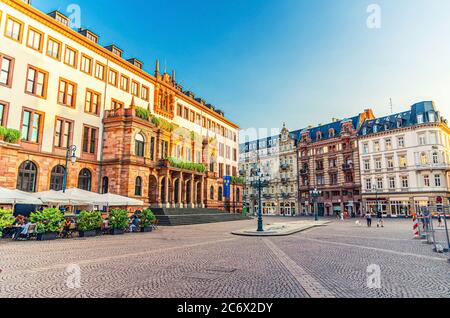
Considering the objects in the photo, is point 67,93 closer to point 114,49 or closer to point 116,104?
point 116,104

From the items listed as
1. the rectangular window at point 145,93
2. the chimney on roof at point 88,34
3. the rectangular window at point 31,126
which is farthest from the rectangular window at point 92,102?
the rectangular window at point 145,93

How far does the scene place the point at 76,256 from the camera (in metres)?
11.6

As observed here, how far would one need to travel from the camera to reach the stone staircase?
30.3m

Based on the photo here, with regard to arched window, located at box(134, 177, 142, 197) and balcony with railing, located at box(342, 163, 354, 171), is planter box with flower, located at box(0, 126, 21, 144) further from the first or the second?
balcony with railing, located at box(342, 163, 354, 171)

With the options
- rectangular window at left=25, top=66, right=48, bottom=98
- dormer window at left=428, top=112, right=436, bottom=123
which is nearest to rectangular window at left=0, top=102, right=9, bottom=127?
rectangular window at left=25, top=66, right=48, bottom=98

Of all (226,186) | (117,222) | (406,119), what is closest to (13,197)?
(117,222)

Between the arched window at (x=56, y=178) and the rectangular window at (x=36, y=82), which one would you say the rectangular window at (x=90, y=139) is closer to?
the arched window at (x=56, y=178)

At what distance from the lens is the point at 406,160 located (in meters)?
52.6

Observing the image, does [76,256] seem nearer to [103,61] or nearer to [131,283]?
[131,283]

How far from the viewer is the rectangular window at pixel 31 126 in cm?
2478

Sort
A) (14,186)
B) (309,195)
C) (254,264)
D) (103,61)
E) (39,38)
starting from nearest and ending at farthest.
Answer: (254,264) < (14,186) < (39,38) < (103,61) < (309,195)

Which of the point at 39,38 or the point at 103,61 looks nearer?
the point at 39,38
